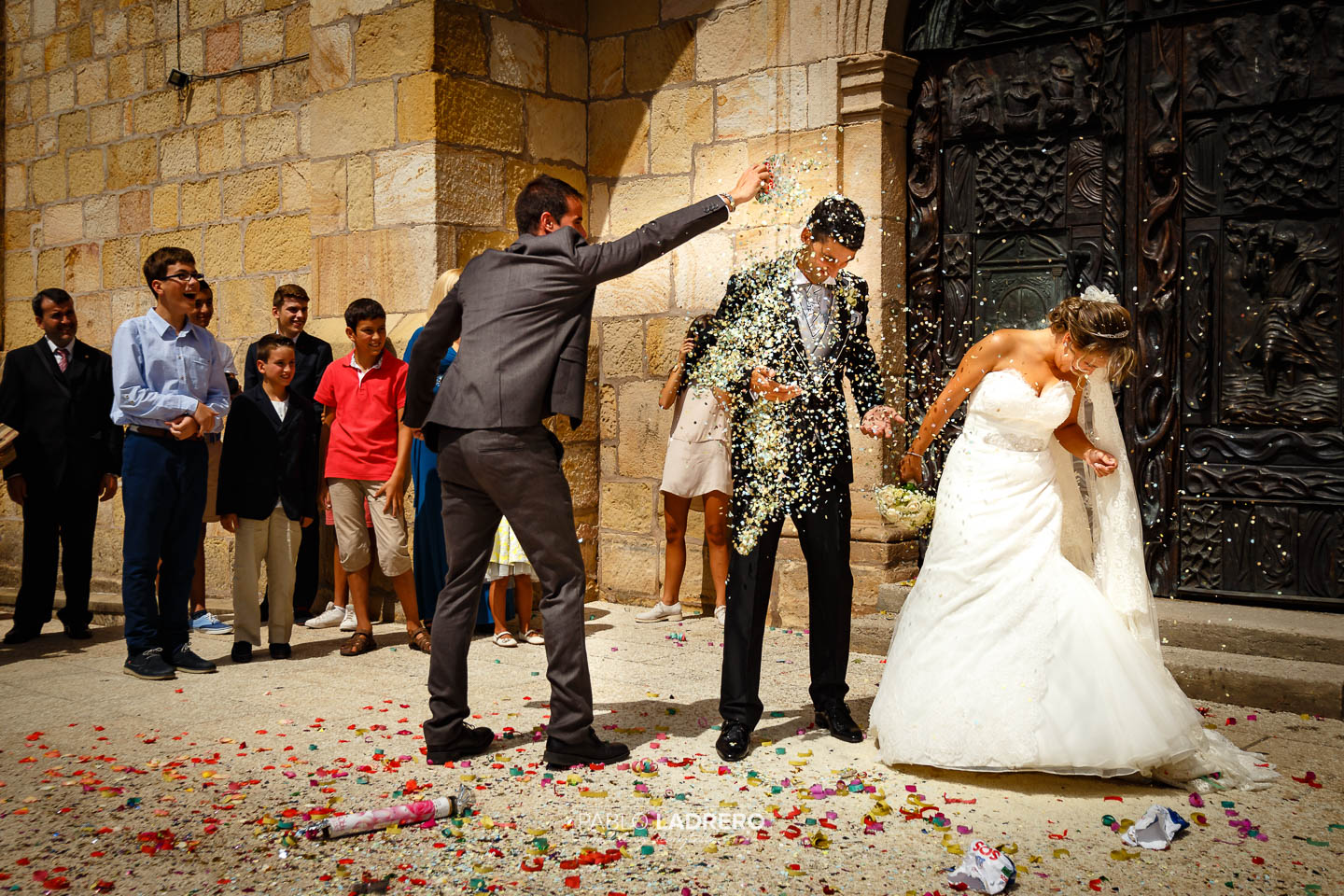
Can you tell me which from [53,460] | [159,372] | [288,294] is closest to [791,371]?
[159,372]

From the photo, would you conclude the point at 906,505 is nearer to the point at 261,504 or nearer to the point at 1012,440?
the point at 1012,440

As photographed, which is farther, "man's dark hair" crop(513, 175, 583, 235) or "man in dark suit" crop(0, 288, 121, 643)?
"man in dark suit" crop(0, 288, 121, 643)

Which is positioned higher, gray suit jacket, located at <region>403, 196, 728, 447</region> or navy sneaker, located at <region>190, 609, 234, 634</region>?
gray suit jacket, located at <region>403, 196, 728, 447</region>

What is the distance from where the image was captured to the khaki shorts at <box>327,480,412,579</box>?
241 inches

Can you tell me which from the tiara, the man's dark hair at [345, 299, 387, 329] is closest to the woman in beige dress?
the man's dark hair at [345, 299, 387, 329]

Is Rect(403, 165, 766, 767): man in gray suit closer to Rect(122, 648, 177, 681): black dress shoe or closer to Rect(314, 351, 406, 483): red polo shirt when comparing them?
Rect(122, 648, 177, 681): black dress shoe

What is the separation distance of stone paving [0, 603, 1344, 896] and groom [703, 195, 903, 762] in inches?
11.8

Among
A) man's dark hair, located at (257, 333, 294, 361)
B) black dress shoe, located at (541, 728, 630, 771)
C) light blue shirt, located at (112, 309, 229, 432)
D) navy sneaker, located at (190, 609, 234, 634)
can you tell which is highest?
man's dark hair, located at (257, 333, 294, 361)

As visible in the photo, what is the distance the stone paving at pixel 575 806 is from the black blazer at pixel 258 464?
1.06 metres

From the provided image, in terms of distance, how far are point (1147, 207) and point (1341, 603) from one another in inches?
83.1

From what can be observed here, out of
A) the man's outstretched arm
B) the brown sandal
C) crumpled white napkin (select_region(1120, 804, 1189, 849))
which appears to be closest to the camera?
crumpled white napkin (select_region(1120, 804, 1189, 849))

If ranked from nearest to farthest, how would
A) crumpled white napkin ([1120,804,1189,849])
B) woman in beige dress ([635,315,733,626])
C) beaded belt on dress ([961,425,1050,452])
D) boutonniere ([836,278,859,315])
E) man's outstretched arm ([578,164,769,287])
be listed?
crumpled white napkin ([1120,804,1189,849]) < man's outstretched arm ([578,164,769,287]) < beaded belt on dress ([961,425,1050,452]) < boutonniere ([836,278,859,315]) < woman in beige dress ([635,315,733,626])

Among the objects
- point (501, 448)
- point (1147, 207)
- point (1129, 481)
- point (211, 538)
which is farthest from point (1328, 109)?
point (211, 538)

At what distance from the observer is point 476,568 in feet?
13.4
